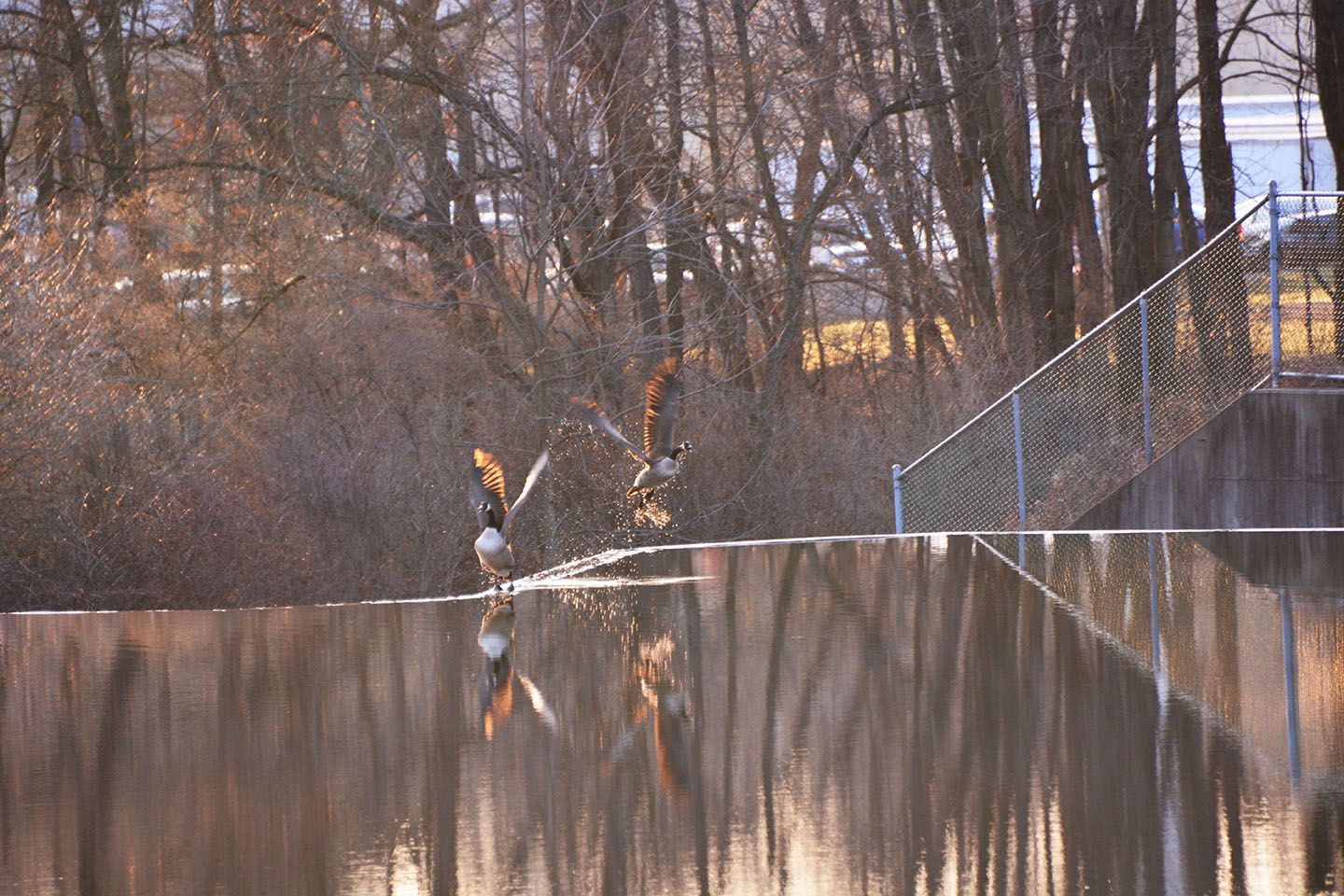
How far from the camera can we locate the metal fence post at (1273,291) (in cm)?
1495

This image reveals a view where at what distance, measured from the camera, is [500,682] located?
6.73m

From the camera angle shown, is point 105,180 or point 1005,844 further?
point 105,180

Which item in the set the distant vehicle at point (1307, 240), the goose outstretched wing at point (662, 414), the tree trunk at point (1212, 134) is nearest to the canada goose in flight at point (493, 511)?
the goose outstretched wing at point (662, 414)

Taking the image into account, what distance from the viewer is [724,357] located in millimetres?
23406

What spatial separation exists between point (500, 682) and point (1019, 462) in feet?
34.8

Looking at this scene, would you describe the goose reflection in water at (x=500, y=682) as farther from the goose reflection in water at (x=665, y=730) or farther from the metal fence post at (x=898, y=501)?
the metal fence post at (x=898, y=501)

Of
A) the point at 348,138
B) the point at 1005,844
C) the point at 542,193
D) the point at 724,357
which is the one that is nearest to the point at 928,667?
the point at 1005,844

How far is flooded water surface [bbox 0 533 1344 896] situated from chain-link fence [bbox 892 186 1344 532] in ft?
21.7

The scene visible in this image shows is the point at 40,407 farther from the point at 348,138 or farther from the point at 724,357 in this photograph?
the point at 724,357

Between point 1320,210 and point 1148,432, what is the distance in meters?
2.71

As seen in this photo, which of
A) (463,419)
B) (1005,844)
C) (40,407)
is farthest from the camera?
(463,419)

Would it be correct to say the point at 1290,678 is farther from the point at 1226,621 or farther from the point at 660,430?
the point at 660,430

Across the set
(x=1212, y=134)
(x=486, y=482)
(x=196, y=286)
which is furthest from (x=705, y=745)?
(x=1212, y=134)

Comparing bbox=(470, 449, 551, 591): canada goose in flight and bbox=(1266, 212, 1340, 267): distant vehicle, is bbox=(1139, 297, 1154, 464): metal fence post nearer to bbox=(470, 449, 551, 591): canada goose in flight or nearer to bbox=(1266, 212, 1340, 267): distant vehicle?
bbox=(1266, 212, 1340, 267): distant vehicle
